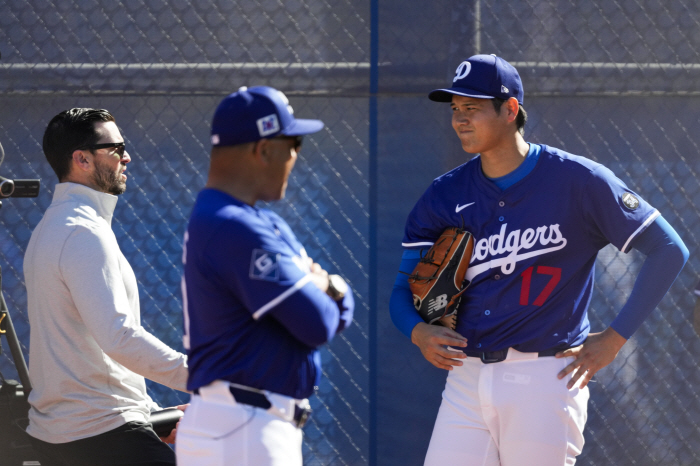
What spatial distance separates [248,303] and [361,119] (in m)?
2.33

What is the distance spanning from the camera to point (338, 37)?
3885mm

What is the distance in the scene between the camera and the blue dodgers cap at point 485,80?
8.80ft

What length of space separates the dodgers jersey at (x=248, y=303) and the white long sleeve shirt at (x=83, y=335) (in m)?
0.60

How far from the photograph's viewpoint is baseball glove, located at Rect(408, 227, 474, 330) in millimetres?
2643

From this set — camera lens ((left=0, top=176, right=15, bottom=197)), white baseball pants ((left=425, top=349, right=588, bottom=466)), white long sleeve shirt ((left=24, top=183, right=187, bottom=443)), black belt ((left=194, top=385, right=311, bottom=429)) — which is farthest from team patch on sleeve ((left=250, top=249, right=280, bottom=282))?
camera lens ((left=0, top=176, right=15, bottom=197))

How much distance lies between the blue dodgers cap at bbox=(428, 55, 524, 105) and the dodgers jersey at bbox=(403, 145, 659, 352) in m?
0.29

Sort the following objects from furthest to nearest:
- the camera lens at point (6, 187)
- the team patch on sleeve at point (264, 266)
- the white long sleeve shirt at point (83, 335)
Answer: the camera lens at point (6, 187) → the white long sleeve shirt at point (83, 335) → the team patch on sleeve at point (264, 266)

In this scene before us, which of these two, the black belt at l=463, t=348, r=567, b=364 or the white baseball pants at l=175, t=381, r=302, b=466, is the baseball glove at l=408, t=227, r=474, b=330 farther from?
the white baseball pants at l=175, t=381, r=302, b=466

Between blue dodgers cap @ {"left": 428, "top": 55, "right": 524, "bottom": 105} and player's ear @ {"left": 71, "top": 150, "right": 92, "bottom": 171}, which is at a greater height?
player's ear @ {"left": 71, "top": 150, "right": 92, "bottom": 171}

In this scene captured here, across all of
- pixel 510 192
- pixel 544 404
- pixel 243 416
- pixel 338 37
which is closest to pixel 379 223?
pixel 338 37

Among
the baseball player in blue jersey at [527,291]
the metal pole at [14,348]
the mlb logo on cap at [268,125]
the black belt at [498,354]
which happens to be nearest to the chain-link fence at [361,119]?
the metal pole at [14,348]

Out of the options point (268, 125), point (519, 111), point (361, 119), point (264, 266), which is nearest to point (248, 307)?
point (264, 266)

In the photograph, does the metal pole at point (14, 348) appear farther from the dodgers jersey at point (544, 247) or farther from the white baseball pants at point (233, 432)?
the dodgers jersey at point (544, 247)

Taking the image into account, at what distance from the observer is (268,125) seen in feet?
6.11
